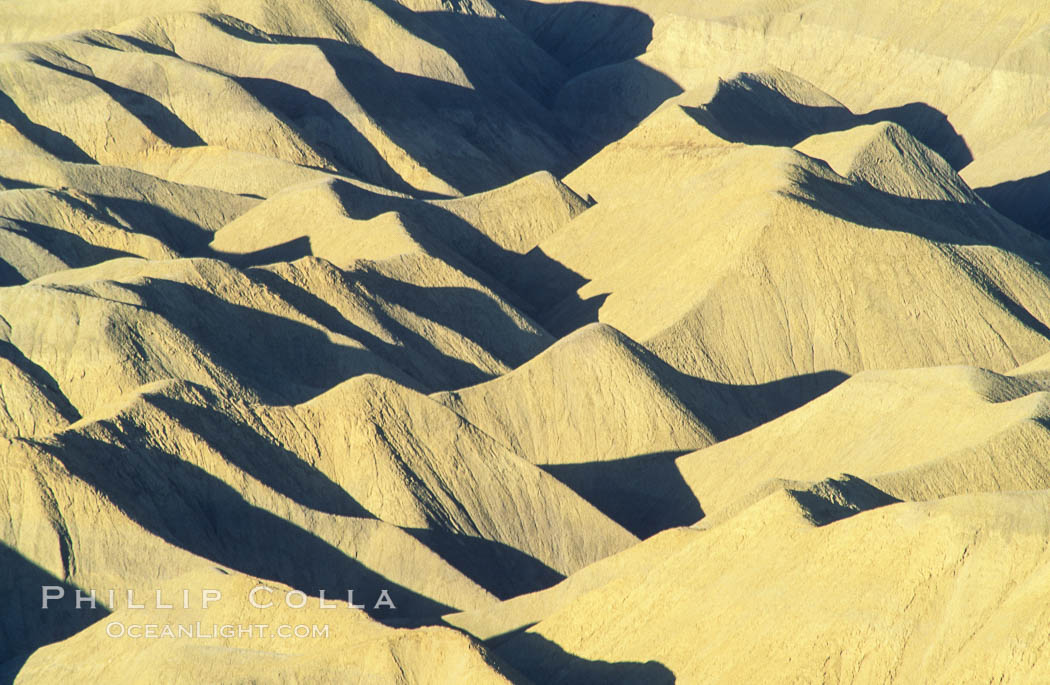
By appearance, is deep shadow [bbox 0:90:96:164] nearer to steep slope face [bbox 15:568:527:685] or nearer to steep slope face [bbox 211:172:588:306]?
steep slope face [bbox 211:172:588:306]

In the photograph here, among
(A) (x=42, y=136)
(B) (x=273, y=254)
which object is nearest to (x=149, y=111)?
(A) (x=42, y=136)

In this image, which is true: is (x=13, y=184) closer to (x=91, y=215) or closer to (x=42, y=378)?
(x=91, y=215)

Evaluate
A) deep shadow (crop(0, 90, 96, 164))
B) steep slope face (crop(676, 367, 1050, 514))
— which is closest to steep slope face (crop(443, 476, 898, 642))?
steep slope face (crop(676, 367, 1050, 514))

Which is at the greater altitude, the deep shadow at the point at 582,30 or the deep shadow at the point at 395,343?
the deep shadow at the point at 582,30

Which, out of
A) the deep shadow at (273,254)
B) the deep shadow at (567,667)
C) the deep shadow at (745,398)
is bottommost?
the deep shadow at (745,398)

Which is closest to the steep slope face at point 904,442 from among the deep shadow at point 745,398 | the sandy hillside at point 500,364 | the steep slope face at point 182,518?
the sandy hillside at point 500,364

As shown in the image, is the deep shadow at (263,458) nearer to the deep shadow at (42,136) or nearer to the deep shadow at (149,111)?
the deep shadow at (42,136)
